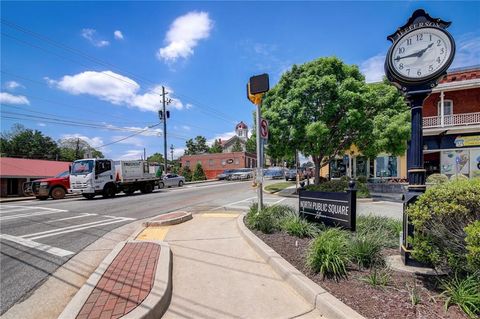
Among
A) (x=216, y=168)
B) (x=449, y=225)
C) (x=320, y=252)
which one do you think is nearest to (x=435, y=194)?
(x=449, y=225)

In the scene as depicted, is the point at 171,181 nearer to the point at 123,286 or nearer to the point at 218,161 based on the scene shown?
the point at 218,161

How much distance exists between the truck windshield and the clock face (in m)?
18.9

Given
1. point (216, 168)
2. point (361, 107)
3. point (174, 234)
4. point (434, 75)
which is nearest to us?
point (434, 75)

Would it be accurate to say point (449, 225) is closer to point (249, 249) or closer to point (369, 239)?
point (369, 239)

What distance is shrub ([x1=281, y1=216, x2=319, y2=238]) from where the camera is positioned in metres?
6.24

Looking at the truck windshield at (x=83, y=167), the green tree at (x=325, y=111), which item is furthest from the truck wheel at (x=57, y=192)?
the green tree at (x=325, y=111)

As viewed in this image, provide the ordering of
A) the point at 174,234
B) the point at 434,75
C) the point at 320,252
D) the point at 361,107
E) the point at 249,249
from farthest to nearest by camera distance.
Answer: the point at 361,107 < the point at 174,234 < the point at 249,249 < the point at 434,75 < the point at 320,252

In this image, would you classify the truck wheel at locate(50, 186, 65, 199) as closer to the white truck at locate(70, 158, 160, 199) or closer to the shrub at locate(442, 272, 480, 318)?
the white truck at locate(70, 158, 160, 199)

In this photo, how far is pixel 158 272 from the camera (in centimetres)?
443

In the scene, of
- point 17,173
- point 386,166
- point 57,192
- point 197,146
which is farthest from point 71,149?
point 386,166

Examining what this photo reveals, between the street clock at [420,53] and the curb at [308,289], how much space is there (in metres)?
3.68

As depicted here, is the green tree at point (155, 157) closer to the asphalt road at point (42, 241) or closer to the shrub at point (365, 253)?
the asphalt road at point (42, 241)

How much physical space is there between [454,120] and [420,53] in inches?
870

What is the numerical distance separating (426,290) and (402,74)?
11.3ft
